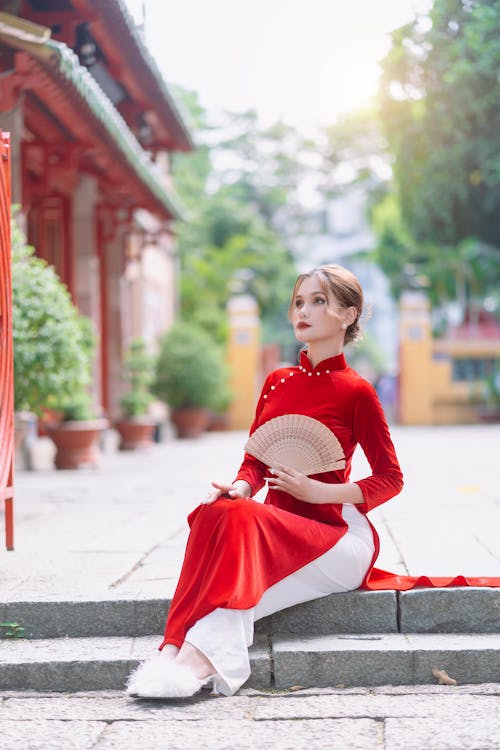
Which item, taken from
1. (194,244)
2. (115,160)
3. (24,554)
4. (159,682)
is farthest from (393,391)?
(159,682)

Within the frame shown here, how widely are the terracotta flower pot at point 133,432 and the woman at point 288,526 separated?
9.96 m

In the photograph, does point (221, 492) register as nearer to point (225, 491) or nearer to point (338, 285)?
point (225, 491)

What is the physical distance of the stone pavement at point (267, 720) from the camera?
310 centimetres

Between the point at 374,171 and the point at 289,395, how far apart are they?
31.3 m

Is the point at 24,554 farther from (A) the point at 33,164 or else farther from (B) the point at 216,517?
(A) the point at 33,164

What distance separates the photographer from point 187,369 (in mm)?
16672

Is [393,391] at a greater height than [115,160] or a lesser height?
lesser

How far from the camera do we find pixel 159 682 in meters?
3.37

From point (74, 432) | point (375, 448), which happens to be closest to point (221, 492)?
point (375, 448)

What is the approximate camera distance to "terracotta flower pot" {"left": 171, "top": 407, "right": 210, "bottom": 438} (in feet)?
57.4

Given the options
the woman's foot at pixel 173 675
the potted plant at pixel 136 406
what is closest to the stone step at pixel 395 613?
the woman's foot at pixel 173 675

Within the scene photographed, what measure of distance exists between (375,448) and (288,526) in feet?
1.41

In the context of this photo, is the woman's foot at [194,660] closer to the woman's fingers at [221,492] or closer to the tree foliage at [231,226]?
the woman's fingers at [221,492]

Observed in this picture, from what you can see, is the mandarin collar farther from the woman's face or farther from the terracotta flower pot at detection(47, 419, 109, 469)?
the terracotta flower pot at detection(47, 419, 109, 469)
